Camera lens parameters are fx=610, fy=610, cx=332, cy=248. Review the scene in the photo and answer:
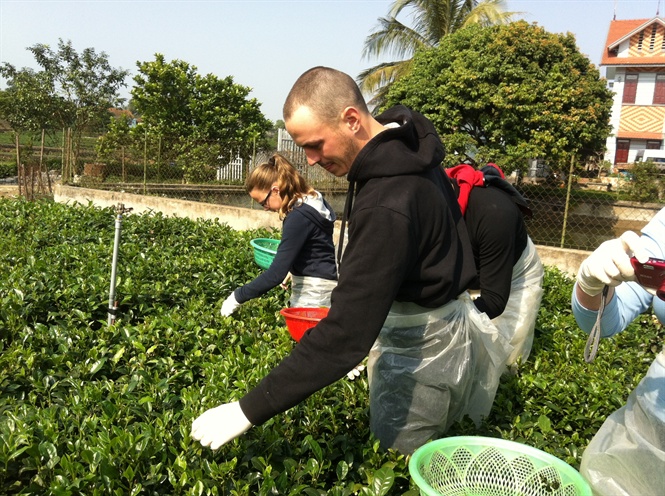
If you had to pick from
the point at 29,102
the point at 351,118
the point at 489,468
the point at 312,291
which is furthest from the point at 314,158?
the point at 29,102

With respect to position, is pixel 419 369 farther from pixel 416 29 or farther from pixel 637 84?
pixel 637 84

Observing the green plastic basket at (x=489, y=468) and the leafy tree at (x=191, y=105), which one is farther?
the leafy tree at (x=191, y=105)

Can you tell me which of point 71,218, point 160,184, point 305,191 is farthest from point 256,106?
point 305,191

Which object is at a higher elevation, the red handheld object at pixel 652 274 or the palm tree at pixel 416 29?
the palm tree at pixel 416 29

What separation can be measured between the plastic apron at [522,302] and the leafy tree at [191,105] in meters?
16.6

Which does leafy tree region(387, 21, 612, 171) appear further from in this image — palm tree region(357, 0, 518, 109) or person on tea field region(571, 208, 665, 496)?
person on tea field region(571, 208, 665, 496)

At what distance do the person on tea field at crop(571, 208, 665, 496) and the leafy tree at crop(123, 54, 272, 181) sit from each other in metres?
18.3

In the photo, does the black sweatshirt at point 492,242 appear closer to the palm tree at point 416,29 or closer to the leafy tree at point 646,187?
the leafy tree at point 646,187

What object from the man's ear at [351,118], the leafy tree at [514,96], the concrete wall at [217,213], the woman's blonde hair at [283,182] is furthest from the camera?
the leafy tree at [514,96]

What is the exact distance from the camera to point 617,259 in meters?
1.58

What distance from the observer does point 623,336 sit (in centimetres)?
458

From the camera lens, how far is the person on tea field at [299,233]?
3.69 metres

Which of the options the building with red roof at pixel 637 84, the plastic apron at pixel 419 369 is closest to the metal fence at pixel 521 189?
the plastic apron at pixel 419 369

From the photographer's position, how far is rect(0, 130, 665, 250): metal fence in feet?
29.2
